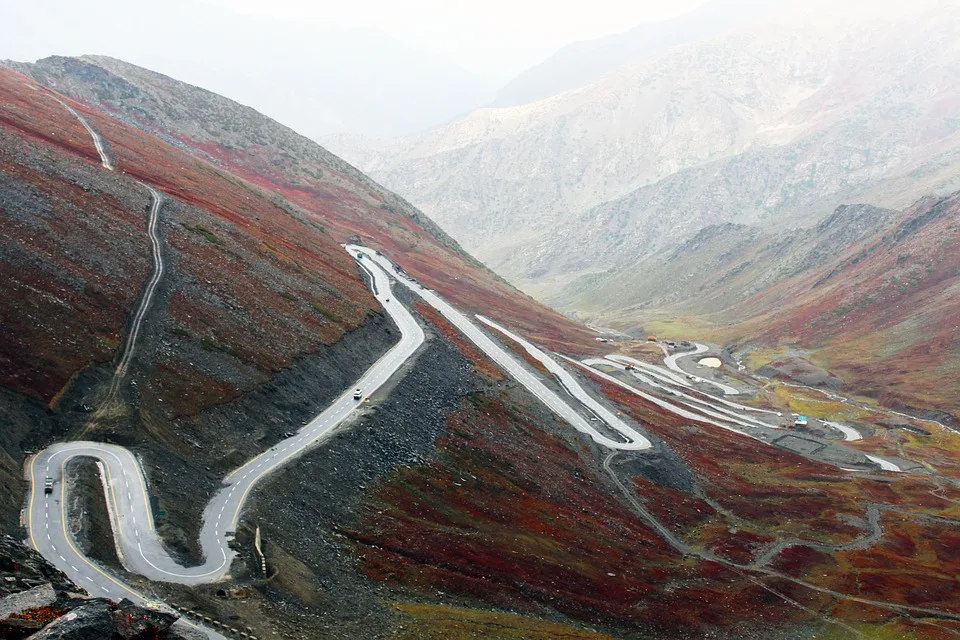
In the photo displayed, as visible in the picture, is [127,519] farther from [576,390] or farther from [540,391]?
[576,390]

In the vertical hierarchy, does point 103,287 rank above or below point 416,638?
above

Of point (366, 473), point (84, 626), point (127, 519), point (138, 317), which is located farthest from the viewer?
point (138, 317)

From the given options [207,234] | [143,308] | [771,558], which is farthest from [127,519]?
[771,558]

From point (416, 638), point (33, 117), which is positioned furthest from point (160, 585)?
point (33, 117)

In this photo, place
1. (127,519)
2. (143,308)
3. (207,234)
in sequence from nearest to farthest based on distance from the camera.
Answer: (127,519)
(143,308)
(207,234)

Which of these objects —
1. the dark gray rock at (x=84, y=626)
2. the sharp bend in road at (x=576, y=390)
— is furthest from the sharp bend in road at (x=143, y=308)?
the sharp bend in road at (x=576, y=390)

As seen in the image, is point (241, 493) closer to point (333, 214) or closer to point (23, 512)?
point (23, 512)

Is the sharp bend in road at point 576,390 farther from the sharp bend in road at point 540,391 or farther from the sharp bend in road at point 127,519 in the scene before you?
the sharp bend in road at point 127,519
